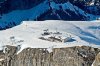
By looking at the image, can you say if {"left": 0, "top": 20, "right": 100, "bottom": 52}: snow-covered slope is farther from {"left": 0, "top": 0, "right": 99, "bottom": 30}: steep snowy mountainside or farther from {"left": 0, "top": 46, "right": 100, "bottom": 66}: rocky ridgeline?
{"left": 0, "top": 0, "right": 99, "bottom": 30}: steep snowy mountainside

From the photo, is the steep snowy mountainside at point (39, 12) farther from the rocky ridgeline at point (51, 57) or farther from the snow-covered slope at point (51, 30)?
the rocky ridgeline at point (51, 57)

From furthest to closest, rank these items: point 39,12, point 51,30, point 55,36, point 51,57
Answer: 1. point 39,12
2. point 51,30
3. point 55,36
4. point 51,57

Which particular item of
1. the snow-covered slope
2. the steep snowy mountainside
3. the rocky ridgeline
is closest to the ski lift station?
the snow-covered slope

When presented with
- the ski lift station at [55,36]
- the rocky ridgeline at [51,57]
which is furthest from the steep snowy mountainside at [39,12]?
the rocky ridgeline at [51,57]

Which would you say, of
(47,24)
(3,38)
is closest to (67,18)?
(47,24)

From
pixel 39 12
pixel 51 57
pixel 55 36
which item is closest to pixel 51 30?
pixel 55 36

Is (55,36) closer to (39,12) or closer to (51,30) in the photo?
(51,30)
